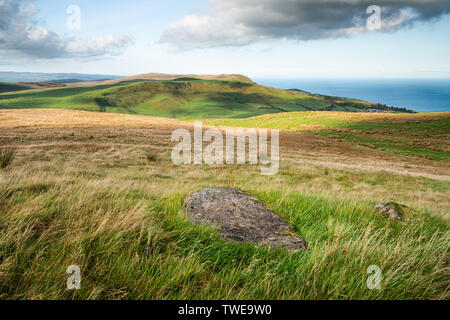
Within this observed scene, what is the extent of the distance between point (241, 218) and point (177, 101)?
16959cm

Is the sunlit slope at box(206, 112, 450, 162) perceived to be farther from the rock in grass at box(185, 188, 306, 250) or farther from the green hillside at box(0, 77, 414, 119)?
the green hillside at box(0, 77, 414, 119)

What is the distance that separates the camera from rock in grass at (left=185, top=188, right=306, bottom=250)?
3178 millimetres

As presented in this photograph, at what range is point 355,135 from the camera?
53.2 metres

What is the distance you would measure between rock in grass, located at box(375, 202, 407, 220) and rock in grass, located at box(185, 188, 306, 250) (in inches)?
99.7

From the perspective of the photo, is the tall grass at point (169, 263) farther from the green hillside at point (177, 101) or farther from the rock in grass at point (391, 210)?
the green hillside at point (177, 101)

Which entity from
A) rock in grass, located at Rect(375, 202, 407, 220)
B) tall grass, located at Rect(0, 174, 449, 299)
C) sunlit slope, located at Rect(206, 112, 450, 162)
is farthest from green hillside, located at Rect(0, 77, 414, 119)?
tall grass, located at Rect(0, 174, 449, 299)

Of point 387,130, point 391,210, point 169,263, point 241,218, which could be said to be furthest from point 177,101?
point 169,263

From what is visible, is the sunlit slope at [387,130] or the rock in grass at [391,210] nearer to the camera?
the rock in grass at [391,210]

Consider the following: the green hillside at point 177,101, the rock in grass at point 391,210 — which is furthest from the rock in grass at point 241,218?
the green hillside at point 177,101

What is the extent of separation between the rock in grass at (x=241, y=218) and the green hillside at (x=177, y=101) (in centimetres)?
11996

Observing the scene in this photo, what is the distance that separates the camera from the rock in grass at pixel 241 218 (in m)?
3.18

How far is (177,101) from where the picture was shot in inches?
6511
